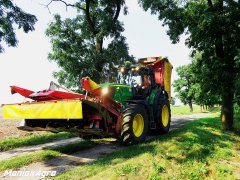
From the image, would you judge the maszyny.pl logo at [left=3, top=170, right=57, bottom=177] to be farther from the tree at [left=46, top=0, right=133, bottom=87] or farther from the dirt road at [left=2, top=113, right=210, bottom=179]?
the tree at [left=46, top=0, right=133, bottom=87]

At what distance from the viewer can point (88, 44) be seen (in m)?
22.1

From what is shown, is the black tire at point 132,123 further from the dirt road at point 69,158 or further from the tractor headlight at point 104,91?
the tractor headlight at point 104,91

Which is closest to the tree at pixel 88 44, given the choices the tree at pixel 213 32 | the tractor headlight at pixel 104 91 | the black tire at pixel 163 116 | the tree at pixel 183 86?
the tree at pixel 213 32

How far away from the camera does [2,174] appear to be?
7.50 m

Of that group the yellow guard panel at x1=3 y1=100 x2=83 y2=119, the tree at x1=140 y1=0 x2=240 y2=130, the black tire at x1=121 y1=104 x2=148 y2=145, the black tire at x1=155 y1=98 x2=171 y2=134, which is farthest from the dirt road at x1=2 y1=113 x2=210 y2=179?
the tree at x1=140 y1=0 x2=240 y2=130

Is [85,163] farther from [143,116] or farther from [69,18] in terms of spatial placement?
[69,18]

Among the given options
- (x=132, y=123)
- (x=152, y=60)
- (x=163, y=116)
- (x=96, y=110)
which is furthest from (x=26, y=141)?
(x=152, y=60)

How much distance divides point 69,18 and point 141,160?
51.4 feet

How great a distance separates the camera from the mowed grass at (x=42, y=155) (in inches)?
319

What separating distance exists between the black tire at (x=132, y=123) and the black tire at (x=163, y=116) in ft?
5.66

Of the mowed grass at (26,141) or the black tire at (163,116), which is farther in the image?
the black tire at (163,116)

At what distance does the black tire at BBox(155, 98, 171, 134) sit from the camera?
1249 centimetres

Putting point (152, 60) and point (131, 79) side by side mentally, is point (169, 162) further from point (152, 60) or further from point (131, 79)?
point (152, 60)

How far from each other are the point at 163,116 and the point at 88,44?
1080 centimetres
